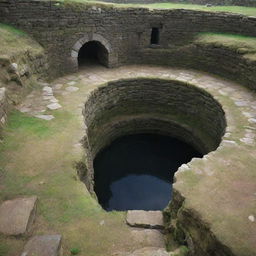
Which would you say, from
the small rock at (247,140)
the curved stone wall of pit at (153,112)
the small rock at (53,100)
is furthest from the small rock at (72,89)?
the small rock at (247,140)

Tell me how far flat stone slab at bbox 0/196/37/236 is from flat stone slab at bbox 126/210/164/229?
4.32 ft

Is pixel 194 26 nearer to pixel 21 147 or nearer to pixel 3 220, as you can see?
pixel 21 147

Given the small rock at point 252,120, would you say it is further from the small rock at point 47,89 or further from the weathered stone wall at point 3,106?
the weathered stone wall at point 3,106

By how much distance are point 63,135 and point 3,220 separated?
7.72 feet

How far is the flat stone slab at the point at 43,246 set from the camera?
9.42 ft

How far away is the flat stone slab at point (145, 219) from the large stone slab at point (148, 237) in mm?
85

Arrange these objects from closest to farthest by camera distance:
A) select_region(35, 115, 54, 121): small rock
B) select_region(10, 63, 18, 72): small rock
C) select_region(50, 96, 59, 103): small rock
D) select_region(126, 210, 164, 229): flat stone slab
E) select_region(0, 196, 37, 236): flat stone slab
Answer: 1. select_region(0, 196, 37, 236): flat stone slab
2. select_region(126, 210, 164, 229): flat stone slab
3. select_region(35, 115, 54, 121): small rock
4. select_region(10, 63, 18, 72): small rock
5. select_region(50, 96, 59, 103): small rock

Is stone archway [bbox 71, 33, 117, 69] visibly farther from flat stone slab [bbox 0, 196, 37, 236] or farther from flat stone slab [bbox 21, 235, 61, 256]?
flat stone slab [bbox 21, 235, 61, 256]

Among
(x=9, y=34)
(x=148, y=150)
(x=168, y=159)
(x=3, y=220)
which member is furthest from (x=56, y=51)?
(x=3, y=220)

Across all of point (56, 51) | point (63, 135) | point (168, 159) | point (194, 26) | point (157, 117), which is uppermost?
point (194, 26)

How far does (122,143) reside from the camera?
376 inches

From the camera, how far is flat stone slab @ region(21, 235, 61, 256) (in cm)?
287

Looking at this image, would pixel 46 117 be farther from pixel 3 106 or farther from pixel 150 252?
pixel 150 252

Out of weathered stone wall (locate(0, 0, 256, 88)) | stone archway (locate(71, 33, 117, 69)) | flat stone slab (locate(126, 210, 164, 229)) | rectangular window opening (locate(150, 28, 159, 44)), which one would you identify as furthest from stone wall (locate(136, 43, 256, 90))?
flat stone slab (locate(126, 210, 164, 229))
